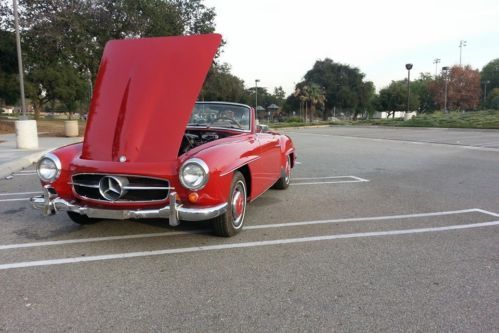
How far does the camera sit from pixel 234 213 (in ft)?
14.2

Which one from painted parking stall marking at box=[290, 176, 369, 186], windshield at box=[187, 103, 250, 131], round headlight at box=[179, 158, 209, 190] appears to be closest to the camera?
round headlight at box=[179, 158, 209, 190]

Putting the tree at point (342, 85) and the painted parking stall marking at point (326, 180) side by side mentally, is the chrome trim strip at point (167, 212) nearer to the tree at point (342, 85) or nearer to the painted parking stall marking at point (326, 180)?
the painted parking stall marking at point (326, 180)

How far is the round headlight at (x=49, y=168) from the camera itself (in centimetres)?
417

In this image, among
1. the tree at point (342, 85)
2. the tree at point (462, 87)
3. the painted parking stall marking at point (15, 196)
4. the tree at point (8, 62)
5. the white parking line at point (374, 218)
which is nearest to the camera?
the white parking line at point (374, 218)

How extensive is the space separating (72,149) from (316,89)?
192 ft

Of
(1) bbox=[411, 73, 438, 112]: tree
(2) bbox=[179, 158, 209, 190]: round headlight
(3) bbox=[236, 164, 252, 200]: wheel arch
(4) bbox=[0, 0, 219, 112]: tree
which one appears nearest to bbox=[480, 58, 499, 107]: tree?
(1) bbox=[411, 73, 438, 112]: tree

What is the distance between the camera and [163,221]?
16.0 ft

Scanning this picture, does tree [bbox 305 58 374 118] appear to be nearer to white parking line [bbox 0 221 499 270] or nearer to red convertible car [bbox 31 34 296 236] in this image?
white parking line [bbox 0 221 499 270]

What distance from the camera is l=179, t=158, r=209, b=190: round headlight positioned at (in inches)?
147

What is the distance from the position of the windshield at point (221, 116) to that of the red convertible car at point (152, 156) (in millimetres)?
295

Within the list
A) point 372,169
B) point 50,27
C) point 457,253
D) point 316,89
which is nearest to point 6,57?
point 50,27

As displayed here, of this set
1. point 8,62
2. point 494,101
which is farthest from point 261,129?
point 494,101

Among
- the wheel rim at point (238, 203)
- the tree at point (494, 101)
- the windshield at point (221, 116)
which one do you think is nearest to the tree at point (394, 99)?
the tree at point (494, 101)

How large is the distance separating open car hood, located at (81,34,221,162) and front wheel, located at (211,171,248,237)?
0.71m
